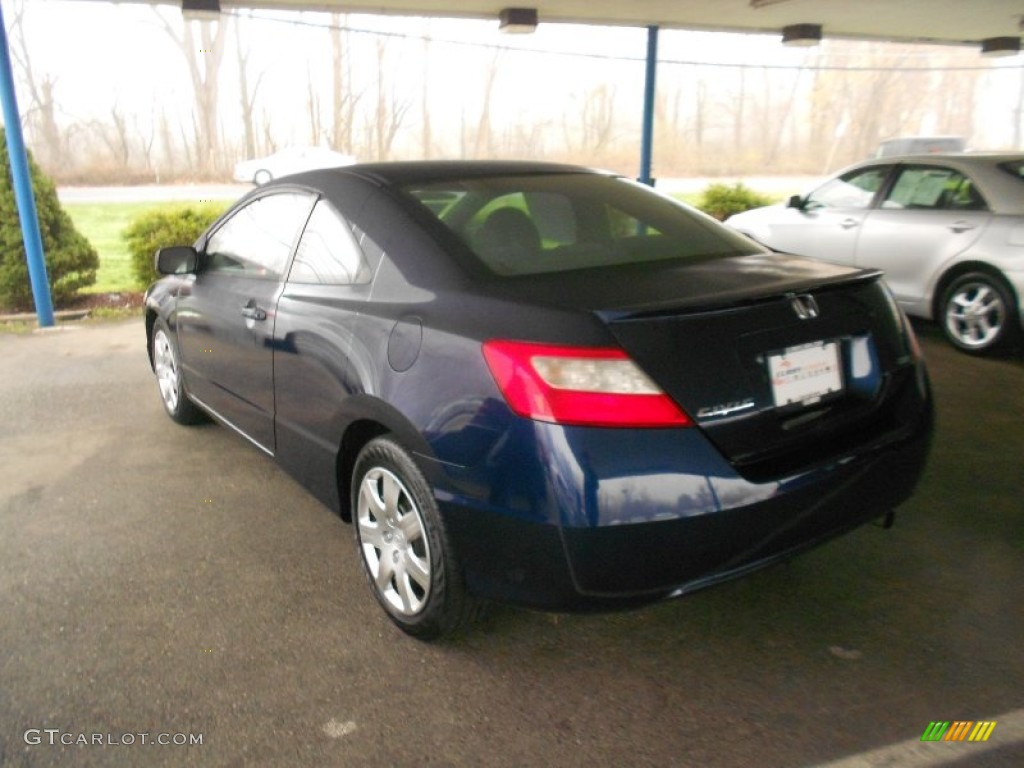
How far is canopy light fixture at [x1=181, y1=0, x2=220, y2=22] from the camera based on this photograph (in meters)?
7.94

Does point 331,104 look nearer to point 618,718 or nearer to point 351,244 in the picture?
point 351,244

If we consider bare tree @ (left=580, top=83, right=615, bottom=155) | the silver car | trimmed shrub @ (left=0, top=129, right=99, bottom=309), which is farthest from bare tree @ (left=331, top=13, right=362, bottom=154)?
the silver car

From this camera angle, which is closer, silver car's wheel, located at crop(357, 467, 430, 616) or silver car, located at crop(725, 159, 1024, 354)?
silver car's wheel, located at crop(357, 467, 430, 616)

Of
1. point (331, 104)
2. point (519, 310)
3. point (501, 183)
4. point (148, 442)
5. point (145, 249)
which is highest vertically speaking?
point (331, 104)

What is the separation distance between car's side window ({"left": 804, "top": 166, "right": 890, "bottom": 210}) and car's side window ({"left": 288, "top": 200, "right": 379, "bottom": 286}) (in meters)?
5.53

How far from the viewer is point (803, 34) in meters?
10.3

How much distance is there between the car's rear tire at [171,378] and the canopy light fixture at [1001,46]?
39.4 feet

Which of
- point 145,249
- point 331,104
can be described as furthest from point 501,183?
point 331,104

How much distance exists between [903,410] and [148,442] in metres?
3.93

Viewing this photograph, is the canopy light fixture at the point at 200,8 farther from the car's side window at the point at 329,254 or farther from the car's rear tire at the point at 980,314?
the car's rear tire at the point at 980,314

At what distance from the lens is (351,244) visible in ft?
9.48

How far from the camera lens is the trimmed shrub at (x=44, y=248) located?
793cm

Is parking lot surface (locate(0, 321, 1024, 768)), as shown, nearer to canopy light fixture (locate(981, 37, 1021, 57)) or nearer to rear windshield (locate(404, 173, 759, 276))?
rear windshield (locate(404, 173, 759, 276))

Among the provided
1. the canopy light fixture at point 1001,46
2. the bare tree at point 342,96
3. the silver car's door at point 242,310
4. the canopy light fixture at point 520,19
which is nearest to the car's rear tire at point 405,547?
the silver car's door at point 242,310
